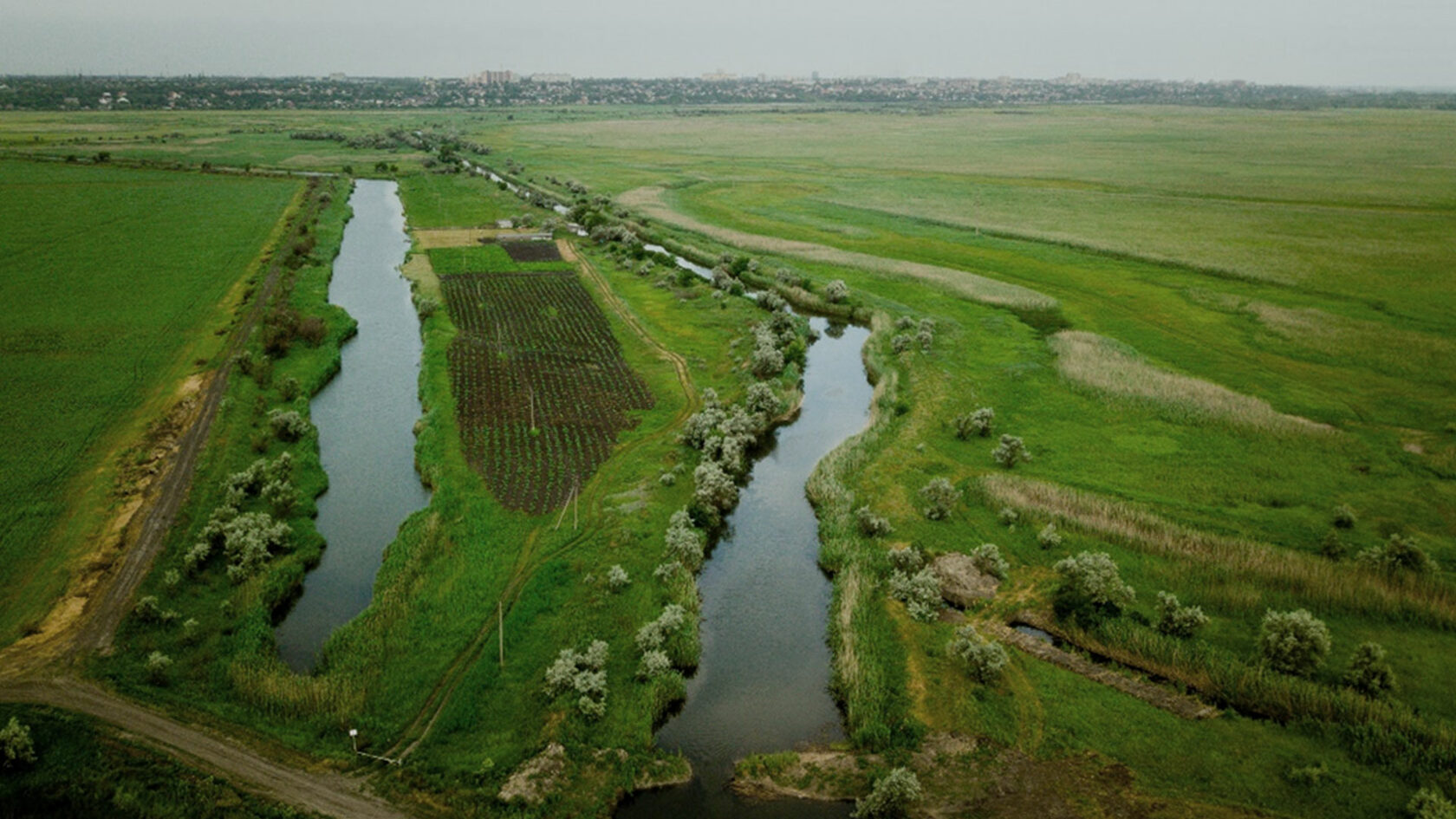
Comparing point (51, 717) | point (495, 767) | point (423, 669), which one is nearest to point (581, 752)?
point (495, 767)

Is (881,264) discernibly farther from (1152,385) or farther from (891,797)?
(891,797)

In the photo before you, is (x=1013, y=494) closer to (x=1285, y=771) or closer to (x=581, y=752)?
(x=1285, y=771)

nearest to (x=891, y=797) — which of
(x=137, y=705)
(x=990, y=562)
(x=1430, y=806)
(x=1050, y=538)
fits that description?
(x=990, y=562)

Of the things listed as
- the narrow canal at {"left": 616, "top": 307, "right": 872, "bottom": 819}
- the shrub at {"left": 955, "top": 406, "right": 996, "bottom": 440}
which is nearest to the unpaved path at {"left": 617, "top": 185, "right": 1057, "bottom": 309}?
the shrub at {"left": 955, "top": 406, "right": 996, "bottom": 440}

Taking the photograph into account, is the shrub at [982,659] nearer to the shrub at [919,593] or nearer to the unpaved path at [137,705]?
the shrub at [919,593]

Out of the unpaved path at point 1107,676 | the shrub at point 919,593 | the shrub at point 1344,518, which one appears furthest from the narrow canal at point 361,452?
the shrub at point 1344,518
